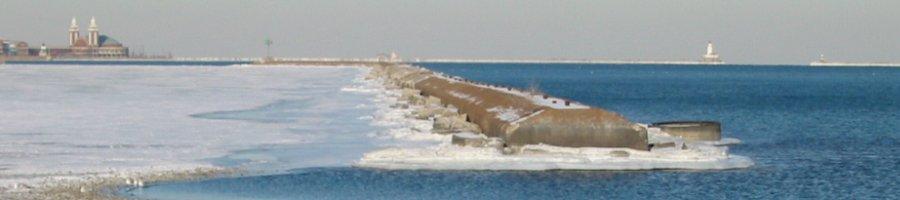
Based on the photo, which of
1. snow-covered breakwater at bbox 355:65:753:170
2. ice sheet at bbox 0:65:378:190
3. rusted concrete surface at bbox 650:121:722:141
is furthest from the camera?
rusted concrete surface at bbox 650:121:722:141

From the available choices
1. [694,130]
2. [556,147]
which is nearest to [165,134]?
[556,147]

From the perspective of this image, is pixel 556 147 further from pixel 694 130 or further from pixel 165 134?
pixel 165 134

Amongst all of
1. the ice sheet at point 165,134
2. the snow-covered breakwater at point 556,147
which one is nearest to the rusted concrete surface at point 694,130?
the snow-covered breakwater at point 556,147

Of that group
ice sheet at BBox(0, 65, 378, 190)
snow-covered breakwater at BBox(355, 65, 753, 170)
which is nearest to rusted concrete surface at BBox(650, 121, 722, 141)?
snow-covered breakwater at BBox(355, 65, 753, 170)

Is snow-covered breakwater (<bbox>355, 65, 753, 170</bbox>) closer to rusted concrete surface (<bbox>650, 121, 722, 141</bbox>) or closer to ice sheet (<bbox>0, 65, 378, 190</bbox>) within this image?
rusted concrete surface (<bbox>650, 121, 722, 141</bbox>)

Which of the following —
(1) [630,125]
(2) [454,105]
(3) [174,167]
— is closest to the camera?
(3) [174,167]

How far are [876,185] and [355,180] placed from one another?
725 centimetres

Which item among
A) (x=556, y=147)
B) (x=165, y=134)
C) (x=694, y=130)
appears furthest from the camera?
(x=694, y=130)

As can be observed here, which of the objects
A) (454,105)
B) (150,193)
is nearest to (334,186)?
(150,193)

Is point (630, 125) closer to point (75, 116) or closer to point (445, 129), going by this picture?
point (445, 129)

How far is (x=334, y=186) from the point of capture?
2094 cm

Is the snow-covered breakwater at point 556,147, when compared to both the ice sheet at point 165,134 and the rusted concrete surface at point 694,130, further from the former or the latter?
the ice sheet at point 165,134

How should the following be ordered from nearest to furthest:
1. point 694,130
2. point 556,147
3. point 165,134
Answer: point 556,147 → point 165,134 → point 694,130

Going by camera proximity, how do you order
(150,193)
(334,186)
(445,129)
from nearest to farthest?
(150,193) → (334,186) → (445,129)
